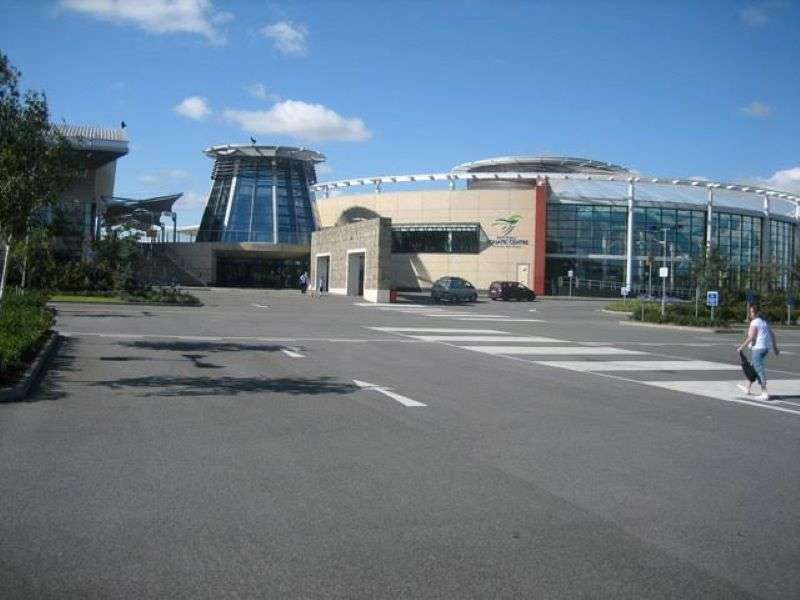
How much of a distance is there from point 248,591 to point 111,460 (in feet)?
11.0

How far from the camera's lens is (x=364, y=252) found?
52156mm

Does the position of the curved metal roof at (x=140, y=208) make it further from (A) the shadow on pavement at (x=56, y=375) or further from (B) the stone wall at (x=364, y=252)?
(A) the shadow on pavement at (x=56, y=375)

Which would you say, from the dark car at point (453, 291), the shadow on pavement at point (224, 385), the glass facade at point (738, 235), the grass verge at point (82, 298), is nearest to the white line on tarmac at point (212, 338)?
the shadow on pavement at point (224, 385)

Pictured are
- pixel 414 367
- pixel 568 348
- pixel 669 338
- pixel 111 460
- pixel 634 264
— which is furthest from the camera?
pixel 634 264

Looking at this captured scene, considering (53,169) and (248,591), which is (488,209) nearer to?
(53,169)

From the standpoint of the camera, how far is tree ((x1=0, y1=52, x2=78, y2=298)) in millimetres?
12602

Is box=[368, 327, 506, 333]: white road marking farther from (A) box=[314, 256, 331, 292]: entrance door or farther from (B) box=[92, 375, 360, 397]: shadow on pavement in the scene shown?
(A) box=[314, 256, 331, 292]: entrance door

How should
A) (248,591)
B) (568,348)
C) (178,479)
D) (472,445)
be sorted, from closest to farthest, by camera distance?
1. (248,591)
2. (178,479)
3. (472,445)
4. (568,348)

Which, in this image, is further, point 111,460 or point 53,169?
point 53,169

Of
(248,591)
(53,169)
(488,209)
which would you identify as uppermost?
(488,209)

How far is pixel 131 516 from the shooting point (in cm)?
547

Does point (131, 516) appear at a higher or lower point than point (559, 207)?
lower

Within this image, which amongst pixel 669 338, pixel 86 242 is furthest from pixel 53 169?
pixel 86 242

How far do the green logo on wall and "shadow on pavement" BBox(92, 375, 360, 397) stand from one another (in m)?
58.5
